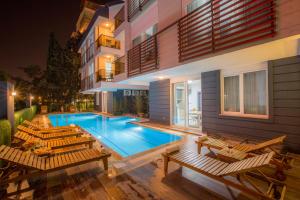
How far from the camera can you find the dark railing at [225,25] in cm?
399

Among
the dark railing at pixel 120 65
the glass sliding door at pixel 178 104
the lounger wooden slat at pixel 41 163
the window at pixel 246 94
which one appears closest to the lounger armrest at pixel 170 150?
the lounger wooden slat at pixel 41 163

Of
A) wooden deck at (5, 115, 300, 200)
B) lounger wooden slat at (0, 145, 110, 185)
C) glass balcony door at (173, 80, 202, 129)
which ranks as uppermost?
glass balcony door at (173, 80, 202, 129)

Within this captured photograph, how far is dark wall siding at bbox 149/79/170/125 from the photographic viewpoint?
33.4 ft

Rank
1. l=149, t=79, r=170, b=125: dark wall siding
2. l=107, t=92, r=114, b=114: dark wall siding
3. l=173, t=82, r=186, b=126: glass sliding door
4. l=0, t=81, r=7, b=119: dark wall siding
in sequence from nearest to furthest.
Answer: l=0, t=81, r=7, b=119: dark wall siding, l=173, t=82, r=186, b=126: glass sliding door, l=149, t=79, r=170, b=125: dark wall siding, l=107, t=92, r=114, b=114: dark wall siding

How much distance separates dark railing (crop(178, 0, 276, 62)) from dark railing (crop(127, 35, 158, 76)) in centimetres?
180

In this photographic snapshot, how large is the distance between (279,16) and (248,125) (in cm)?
386

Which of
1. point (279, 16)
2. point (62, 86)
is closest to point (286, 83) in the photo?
point (279, 16)

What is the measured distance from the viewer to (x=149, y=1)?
27.7 feet

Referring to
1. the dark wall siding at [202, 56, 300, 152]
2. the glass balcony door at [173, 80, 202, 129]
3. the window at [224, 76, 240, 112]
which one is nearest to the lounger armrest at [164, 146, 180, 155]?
the dark wall siding at [202, 56, 300, 152]

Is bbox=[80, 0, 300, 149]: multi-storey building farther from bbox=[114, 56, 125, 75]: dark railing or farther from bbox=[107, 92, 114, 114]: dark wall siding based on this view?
bbox=[107, 92, 114, 114]: dark wall siding

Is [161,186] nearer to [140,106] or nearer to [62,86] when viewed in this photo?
[140,106]

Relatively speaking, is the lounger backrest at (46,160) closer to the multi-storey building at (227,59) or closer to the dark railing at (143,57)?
Answer: the multi-storey building at (227,59)

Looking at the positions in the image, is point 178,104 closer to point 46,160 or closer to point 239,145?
point 239,145

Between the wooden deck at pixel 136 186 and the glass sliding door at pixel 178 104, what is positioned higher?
the glass sliding door at pixel 178 104
